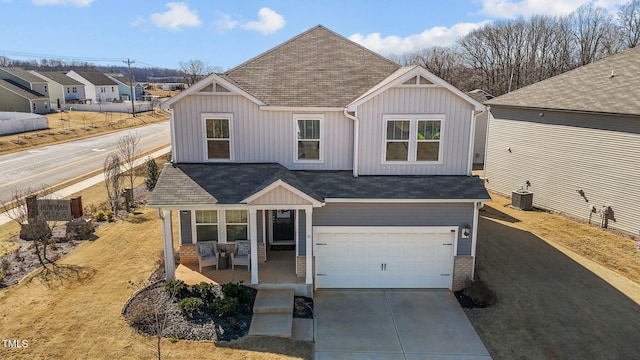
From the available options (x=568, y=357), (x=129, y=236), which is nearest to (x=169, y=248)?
(x=129, y=236)

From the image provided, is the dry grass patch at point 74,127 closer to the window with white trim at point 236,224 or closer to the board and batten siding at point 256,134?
the board and batten siding at point 256,134

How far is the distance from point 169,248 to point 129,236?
19.4 ft

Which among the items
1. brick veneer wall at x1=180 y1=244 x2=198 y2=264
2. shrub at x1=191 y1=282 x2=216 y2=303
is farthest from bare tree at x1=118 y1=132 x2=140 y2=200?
shrub at x1=191 y1=282 x2=216 y2=303

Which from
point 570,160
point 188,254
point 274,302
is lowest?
point 274,302

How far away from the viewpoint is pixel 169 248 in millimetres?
13086

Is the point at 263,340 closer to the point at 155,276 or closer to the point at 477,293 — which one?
the point at 155,276

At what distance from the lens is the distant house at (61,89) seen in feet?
252

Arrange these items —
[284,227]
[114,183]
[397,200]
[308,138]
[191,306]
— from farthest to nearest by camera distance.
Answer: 1. [114,183]
2. [284,227]
3. [308,138]
4. [397,200]
5. [191,306]

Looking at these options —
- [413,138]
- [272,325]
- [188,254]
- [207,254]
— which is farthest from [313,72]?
[272,325]

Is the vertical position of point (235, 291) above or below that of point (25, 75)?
below

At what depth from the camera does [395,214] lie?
45.3 ft

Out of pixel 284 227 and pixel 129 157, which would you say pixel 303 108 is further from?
pixel 129 157

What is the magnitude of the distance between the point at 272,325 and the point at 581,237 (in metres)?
14.2

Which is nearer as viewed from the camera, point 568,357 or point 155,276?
point 568,357
